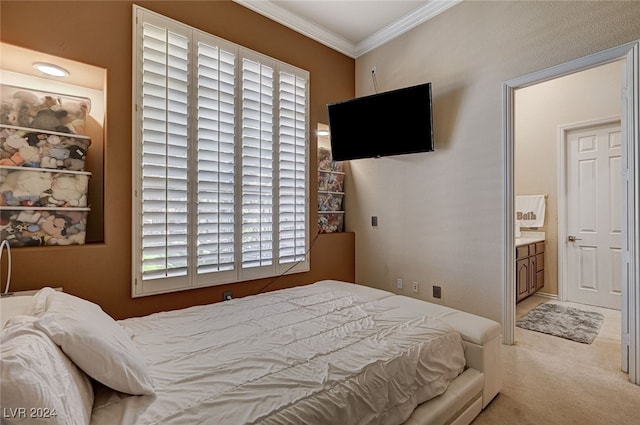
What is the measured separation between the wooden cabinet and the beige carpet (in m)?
0.90

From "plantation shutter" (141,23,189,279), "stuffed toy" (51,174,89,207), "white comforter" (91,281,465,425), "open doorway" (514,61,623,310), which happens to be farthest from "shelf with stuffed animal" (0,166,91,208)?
"open doorway" (514,61,623,310)

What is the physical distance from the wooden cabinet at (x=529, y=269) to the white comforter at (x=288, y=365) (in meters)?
2.49

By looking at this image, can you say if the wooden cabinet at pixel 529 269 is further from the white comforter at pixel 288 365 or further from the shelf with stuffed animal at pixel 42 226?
the shelf with stuffed animal at pixel 42 226

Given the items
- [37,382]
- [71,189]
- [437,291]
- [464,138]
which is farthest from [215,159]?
[437,291]

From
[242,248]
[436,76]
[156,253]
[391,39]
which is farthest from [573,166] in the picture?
[156,253]

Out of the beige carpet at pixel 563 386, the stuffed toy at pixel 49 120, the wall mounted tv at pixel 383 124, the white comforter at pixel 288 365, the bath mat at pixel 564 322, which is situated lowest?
the beige carpet at pixel 563 386

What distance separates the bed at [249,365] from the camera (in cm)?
93

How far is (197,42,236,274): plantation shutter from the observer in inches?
105

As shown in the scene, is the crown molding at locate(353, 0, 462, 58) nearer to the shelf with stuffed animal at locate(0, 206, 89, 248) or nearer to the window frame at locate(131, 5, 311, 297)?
the window frame at locate(131, 5, 311, 297)

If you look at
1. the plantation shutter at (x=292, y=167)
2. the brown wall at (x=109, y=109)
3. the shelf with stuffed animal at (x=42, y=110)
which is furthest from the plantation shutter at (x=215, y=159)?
the shelf with stuffed animal at (x=42, y=110)

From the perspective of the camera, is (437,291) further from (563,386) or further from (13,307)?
(13,307)

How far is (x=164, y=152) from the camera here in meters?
2.47

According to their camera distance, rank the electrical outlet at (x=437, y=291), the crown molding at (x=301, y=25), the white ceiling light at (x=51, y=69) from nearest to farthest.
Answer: the white ceiling light at (x=51, y=69), the crown molding at (x=301, y=25), the electrical outlet at (x=437, y=291)

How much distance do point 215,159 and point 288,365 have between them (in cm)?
204
